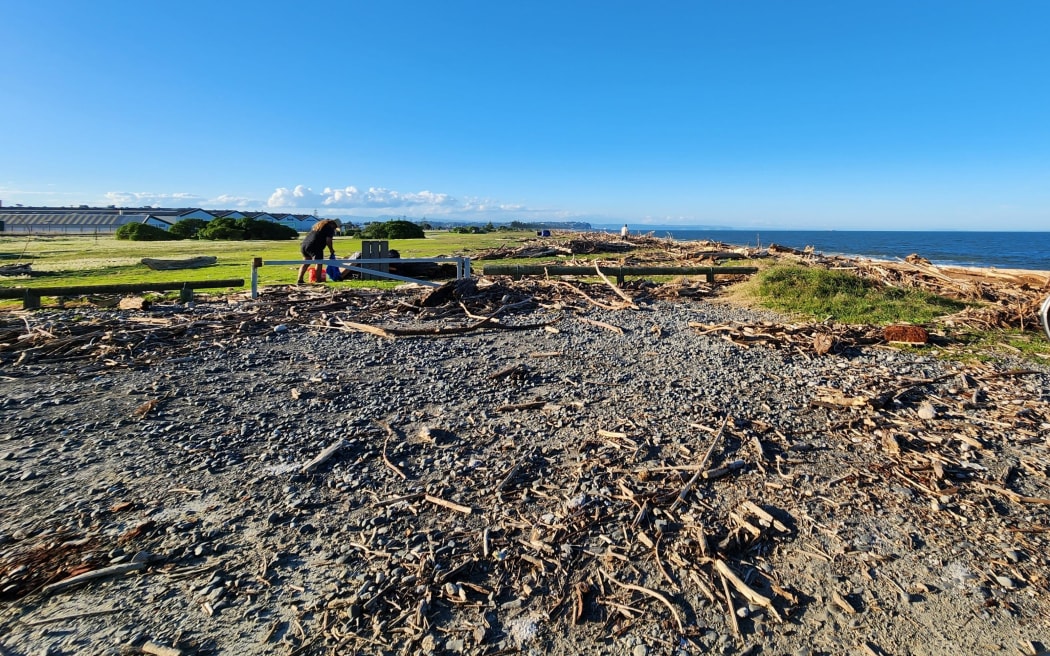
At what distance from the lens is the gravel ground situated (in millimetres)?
2896

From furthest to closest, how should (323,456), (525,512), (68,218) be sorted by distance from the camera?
(68,218) < (323,456) < (525,512)

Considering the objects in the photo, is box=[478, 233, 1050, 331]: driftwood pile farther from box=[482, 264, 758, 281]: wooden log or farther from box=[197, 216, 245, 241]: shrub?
box=[197, 216, 245, 241]: shrub

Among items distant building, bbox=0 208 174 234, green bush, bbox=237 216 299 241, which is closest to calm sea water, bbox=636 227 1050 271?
green bush, bbox=237 216 299 241

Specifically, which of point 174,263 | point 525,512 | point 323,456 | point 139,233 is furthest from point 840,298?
point 139,233

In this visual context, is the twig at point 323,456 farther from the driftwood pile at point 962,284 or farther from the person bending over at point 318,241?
the person bending over at point 318,241

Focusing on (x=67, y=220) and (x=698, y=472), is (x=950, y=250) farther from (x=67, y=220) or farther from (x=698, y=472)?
(x=67, y=220)

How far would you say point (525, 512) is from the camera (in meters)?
3.93

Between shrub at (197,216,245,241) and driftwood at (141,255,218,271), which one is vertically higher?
shrub at (197,216,245,241)

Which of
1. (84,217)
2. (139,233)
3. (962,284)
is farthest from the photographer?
(84,217)

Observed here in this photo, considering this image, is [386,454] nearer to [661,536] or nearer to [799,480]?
[661,536]

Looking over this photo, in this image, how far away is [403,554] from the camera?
3.46 m

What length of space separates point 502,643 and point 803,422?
395 centimetres

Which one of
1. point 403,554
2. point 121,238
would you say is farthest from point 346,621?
point 121,238

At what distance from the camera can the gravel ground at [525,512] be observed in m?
2.90
